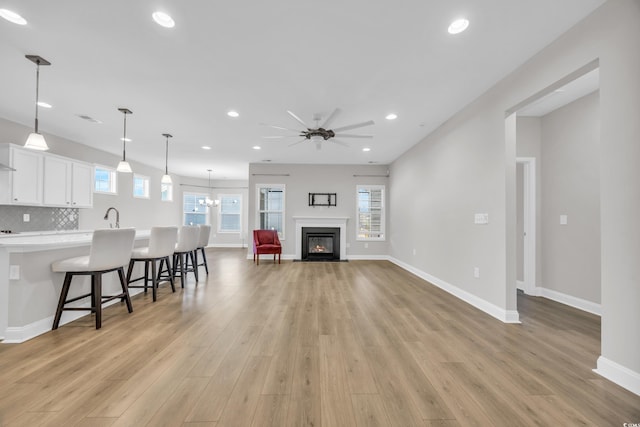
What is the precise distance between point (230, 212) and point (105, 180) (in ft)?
14.1

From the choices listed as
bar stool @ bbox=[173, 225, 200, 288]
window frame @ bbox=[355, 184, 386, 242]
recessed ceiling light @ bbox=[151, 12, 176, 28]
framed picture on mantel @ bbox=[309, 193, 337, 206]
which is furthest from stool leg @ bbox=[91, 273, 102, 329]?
window frame @ bbox=[355, 184, 386, 242]

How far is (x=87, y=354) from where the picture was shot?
7.00 ft

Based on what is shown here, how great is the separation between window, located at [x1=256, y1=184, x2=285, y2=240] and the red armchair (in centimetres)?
48

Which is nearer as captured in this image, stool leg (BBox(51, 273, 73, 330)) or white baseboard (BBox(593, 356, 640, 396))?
white baseboard (BBox(593, 356, 640, 396))

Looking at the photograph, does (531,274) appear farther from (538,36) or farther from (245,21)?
(245,21)

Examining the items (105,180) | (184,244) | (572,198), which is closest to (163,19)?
(184,244)

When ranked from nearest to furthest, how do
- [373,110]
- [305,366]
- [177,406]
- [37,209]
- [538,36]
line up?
[177,406]
[305,366]
[538,36]
[373,110]
[37,209]

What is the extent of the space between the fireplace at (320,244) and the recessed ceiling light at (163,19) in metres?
5.69

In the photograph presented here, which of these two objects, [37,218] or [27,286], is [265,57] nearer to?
[27,286]

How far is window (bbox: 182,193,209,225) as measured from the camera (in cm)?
996

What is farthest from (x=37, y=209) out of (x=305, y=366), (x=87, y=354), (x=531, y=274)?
(x=531, y=274)

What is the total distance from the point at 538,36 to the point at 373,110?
1.91 meters

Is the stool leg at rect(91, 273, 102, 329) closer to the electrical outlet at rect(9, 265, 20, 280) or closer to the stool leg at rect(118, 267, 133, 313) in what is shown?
the stool leg at rect(118, 267, 133, 313)

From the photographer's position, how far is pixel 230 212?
34.1 ft
